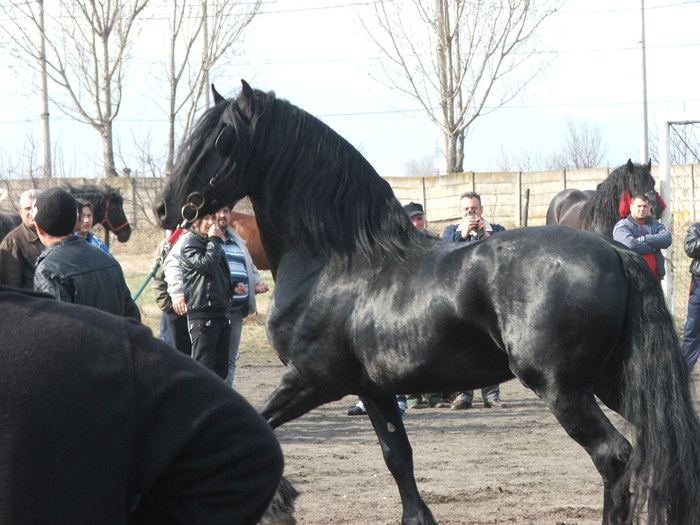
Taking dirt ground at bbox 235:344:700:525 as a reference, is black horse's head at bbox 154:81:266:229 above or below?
above

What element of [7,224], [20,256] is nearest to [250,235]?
[7,224]

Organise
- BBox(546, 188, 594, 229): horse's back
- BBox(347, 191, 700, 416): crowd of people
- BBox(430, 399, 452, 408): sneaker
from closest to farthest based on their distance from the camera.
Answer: BBox(347, 191, 700, 416): crowd of people → BBox(430, 399, 452, 408): sneaker → BBox(546, 188, 594, 229): horse's back

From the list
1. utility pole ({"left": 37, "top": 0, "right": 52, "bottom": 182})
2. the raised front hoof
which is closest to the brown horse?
the raised front hoof

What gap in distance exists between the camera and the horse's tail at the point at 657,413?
395 cm

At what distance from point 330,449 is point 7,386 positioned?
5.79 metres

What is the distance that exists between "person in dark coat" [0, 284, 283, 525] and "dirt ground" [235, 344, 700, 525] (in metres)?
3.57

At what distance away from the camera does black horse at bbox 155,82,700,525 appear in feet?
13.5

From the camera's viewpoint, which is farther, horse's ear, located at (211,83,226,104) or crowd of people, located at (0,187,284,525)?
horse's ear, located at (211,83,226,104)

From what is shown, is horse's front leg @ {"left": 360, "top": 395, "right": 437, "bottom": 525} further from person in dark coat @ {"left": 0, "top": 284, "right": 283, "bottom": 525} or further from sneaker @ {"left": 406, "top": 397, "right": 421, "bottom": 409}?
sneaker @ {"left": 406, "top": 397, "right": 421, "bottom": 409}

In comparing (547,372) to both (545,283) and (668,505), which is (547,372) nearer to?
(545,283)

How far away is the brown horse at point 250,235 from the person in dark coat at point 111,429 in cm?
1358

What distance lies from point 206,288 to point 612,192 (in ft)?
15.2

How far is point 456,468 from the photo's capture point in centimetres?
627

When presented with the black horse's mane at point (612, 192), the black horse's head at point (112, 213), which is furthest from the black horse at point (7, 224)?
the black horse's mane at point (612, 192)
